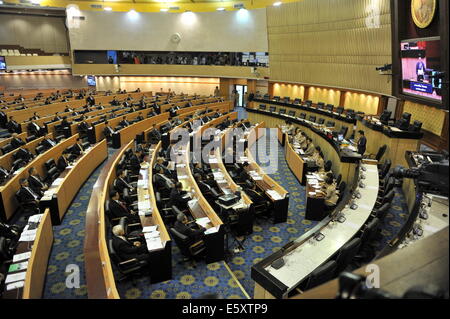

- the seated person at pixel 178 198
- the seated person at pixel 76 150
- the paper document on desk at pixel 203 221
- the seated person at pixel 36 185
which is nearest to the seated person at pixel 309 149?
the seated person at pixel 178 198

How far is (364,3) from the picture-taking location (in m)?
13.0

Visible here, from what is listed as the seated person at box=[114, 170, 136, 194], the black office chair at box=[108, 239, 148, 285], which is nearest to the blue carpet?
the black office chair at box=[108, 239, 148, 285]

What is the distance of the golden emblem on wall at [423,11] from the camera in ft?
22.4

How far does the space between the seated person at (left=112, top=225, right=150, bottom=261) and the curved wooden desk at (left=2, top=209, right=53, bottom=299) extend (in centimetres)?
119

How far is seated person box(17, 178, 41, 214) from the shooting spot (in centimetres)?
710

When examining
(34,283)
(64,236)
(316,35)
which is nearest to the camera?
(34,283)

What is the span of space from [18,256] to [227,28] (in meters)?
21.0

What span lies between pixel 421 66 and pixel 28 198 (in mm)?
9906

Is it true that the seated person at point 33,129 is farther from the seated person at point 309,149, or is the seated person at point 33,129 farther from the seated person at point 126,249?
the seated person at point 309,149

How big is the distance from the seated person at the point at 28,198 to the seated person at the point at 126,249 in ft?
9.70

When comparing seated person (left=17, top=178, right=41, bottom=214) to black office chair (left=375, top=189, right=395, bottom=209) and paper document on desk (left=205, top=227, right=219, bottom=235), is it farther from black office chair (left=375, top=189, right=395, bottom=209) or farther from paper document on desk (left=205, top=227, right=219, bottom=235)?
black office chair (left=375, top=189, right=395, bottom=209)
